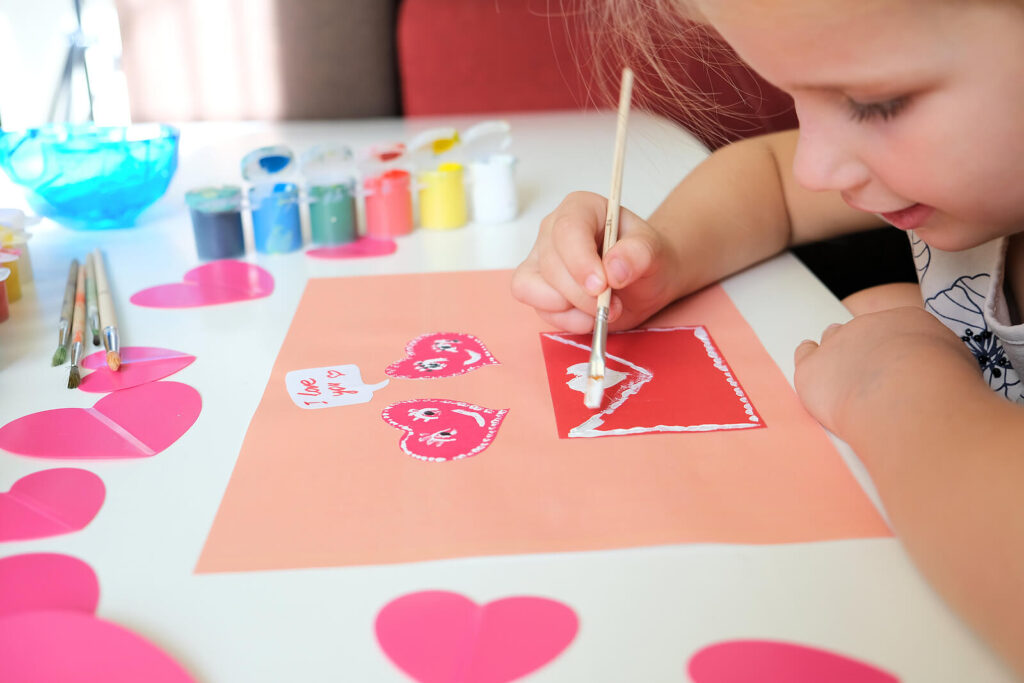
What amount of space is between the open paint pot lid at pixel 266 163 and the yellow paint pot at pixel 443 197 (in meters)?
0.13

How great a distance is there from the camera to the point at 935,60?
434 mm

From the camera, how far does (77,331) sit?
0.65m

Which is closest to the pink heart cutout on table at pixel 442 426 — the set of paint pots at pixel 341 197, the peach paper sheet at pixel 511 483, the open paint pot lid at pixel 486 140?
the peach paper sheet at pixel 511 483

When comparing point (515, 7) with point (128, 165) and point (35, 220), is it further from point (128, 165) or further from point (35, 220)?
point (35, 220)

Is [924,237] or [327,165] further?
[327,165]

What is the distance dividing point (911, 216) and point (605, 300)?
19 centimetres

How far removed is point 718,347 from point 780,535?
0.74 feet

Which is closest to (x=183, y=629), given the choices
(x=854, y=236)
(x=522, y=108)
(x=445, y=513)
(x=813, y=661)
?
(x=445, y=513)

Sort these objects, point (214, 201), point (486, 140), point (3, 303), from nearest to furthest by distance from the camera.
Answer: point (3, 303) < point (214, 201) < point (486, 140)

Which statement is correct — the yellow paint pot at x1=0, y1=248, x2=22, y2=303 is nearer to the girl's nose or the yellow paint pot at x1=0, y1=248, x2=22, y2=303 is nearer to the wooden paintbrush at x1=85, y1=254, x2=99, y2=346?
the wooden paintbrush at x1=85, y1=254, x2=99, y2=346

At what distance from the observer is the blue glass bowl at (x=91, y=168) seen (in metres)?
0.83

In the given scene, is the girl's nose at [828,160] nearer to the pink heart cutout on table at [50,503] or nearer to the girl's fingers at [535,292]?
the girl's fingers at [535,292]

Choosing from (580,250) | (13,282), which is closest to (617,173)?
(580,250)

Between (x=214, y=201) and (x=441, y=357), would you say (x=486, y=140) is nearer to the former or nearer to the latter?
(x=214, y=201)
